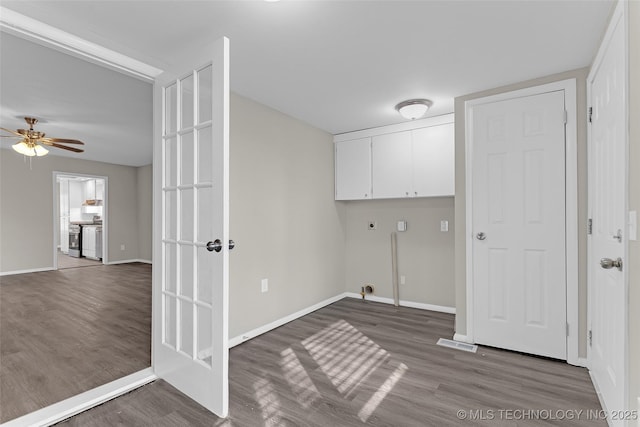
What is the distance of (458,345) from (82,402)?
2.81 meters

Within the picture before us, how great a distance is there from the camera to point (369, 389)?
6.91 feet

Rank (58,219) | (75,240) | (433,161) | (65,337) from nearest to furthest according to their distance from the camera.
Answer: (65,337) → (433,161) → (58,219) → (75,240)

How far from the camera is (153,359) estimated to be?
230 cm

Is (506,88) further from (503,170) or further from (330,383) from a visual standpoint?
(330,383)

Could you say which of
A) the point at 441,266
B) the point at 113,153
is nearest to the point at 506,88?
the point at 441,266

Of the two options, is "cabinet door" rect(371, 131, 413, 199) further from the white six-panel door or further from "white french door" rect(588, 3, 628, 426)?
"white french door" rect(588, 3, 628, 426)

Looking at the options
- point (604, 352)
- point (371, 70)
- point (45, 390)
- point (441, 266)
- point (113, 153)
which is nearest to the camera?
point (604, 352)

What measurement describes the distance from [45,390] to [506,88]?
4131 millimetres

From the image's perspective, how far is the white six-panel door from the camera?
8.34 feet

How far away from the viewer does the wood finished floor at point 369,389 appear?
5.91 ft

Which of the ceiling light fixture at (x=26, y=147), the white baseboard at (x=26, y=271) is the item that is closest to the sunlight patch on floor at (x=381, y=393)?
the ceiling light fixture at (x=26, y=147)

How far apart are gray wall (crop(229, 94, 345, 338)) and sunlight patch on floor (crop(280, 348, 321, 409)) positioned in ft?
1.95

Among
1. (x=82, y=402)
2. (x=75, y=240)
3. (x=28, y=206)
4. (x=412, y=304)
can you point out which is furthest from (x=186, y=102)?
(x=75, y=240)

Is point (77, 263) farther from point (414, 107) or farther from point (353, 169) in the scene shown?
point (414, 107)
